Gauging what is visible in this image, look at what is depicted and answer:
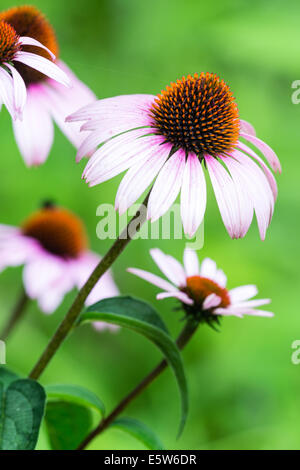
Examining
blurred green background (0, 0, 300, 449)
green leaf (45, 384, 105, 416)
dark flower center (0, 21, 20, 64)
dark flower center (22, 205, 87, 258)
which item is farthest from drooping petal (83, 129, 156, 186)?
blurred green background (0, 0, 300, 449)

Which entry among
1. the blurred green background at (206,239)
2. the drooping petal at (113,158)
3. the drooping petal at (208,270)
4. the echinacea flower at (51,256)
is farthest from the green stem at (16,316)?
the blurred green background at (206,239)

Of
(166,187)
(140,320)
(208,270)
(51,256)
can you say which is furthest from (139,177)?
(51,256)

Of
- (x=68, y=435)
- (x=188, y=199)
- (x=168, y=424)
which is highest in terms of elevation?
(x=188, y=199)

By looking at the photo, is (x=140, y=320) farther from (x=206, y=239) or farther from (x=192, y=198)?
(x=206, y=239)

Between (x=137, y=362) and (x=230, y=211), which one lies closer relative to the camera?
(x=230, y=211)

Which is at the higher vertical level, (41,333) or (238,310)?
(238,310)

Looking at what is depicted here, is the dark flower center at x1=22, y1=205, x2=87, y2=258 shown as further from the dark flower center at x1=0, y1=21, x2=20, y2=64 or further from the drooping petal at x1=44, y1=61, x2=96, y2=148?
the dark flower center at x1=0, y1=21, x2=20, y2=64
